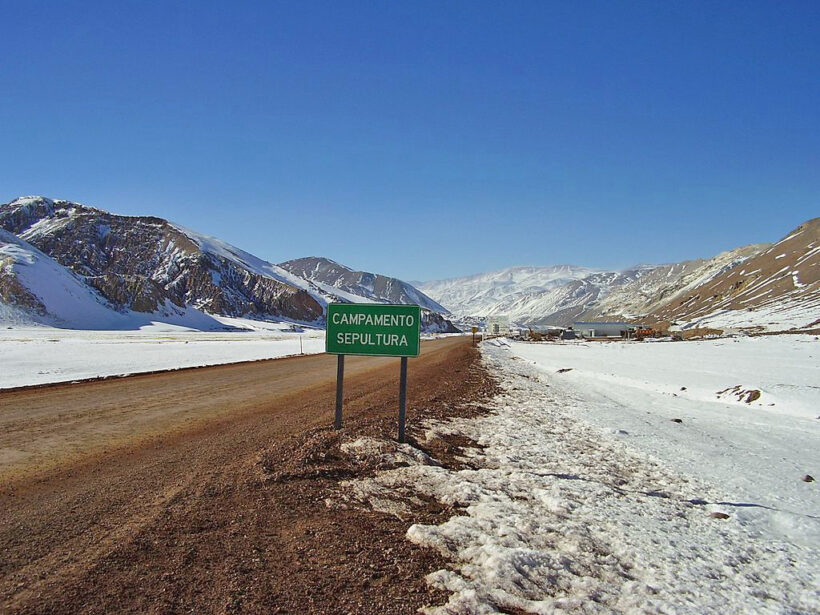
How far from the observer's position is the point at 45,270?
114375 mm

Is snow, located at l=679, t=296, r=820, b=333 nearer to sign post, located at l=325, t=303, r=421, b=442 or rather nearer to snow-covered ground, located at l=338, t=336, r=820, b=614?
snow-covered ground, located at l=338, t=336, r=820, b=614

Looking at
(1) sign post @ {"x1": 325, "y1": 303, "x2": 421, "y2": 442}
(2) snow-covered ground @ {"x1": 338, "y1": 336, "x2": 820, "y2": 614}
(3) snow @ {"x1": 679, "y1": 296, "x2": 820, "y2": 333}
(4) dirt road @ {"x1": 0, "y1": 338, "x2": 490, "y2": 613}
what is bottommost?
(2) snow-covered ground @ {"x1": 338, "y1": 336, "x2": 820, "y2": 614}

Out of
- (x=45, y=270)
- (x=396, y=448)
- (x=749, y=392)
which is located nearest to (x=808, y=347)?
(x=749, y=392)

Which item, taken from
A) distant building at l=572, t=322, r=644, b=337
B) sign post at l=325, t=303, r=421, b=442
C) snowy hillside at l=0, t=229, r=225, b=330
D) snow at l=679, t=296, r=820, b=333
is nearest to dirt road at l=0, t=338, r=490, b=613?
sign post at l=325, t=303, r=421, b=442

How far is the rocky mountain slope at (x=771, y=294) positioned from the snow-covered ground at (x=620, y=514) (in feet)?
286

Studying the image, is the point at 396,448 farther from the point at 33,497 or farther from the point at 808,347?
the point at 808,347

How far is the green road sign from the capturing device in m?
8.98

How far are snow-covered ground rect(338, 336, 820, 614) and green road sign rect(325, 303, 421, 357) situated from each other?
1.80m

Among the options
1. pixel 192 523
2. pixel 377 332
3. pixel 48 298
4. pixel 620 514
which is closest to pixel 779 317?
pixel 377 332

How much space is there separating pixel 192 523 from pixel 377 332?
4764 millimetres

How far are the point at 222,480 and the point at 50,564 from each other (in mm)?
2361

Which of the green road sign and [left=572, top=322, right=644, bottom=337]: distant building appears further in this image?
[left=572, top=322, right=644, bottom=337]: distant building

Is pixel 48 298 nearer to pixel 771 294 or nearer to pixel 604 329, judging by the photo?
pixel 604 329

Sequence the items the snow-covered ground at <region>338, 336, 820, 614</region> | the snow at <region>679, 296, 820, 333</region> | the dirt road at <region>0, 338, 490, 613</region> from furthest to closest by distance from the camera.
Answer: the snow at <region>679, 296, 820, 333</region>, the snow-covered ground at <region>338, 336, 820, 614</region>, the dirt road at <region>0, 338, 490, 613</region>
